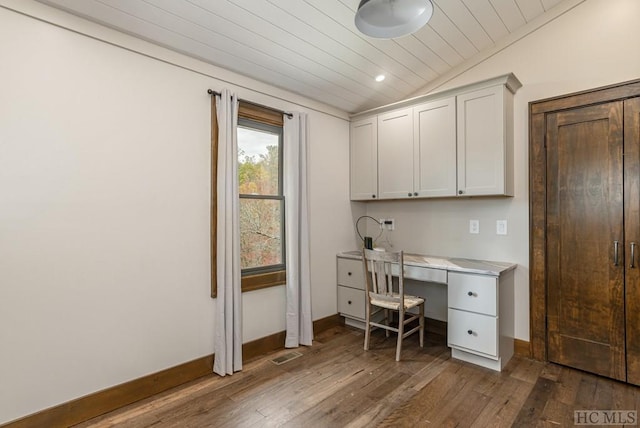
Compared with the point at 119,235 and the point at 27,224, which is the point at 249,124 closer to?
the point at 119,235

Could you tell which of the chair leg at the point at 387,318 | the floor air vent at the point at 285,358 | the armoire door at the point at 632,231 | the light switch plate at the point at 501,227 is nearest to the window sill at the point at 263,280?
the floor air vent at the point at 285,358

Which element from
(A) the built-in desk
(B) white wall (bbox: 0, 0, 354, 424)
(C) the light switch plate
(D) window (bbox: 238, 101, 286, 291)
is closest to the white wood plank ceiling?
(B) white wall (bbox: 0, 0, 354, 424)

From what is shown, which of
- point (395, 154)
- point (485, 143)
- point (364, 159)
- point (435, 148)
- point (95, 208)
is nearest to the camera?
point (95, 208)

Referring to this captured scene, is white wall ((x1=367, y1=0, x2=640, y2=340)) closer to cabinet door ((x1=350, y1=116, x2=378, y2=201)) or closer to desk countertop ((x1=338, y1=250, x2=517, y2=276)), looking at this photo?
desk countertop ((x1=338, y1=250, x2=517, y2=276))

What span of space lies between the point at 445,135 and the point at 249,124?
1846mm

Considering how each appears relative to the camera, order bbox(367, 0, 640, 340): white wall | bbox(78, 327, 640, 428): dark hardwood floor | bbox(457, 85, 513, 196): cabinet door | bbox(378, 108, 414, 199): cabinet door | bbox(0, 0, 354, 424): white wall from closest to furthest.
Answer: bbox(0, 0, 354, 424): white wall, bbox(78, 327, 640, 428): dark hardwood floor, bbox(367, 0, 640, 340): white wall, bbox(457, 85, 513, 196): cabinet door, bbox(378, 108, 414, 199): cabinet door

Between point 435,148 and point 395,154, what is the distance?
443 millimetres

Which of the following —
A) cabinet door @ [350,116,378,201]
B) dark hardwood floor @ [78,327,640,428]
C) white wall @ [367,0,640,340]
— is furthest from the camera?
cabinet door @ [350,116,378,201]

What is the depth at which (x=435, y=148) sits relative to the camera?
3.15 meters

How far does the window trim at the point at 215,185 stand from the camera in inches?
103

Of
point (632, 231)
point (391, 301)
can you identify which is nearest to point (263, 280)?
point (391, 301)

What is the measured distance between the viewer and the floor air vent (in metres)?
2.83

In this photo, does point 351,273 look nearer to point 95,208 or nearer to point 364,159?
point 364,159

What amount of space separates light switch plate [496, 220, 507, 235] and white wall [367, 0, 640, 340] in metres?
0.03
